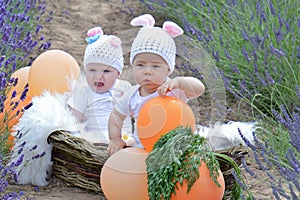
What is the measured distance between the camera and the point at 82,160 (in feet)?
11.2

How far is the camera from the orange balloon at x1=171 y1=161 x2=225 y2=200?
9.69ft

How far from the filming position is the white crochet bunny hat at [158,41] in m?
3.18

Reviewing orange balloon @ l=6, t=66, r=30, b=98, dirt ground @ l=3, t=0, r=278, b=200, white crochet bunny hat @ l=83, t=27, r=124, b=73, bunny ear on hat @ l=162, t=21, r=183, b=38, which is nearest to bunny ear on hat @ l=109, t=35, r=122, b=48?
white crochet bunny hat @ l=83, t=27, r=124, b=73

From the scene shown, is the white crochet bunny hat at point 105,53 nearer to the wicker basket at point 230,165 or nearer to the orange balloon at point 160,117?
the orange balloon at point 160,117

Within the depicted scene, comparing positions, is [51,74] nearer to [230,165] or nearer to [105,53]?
[105,53]

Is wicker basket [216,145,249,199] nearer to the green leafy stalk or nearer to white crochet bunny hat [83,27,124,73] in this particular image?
the green leafy stalk

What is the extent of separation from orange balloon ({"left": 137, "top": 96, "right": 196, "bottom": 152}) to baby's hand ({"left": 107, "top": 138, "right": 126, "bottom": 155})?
194mm

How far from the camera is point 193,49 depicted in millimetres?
3371

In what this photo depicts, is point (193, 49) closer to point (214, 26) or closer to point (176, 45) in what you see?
point (176, 45)

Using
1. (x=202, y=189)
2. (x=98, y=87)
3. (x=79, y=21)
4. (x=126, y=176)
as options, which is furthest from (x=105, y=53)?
(x=79, y=21)

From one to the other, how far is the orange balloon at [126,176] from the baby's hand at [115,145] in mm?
111

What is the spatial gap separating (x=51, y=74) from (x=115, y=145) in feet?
2.74

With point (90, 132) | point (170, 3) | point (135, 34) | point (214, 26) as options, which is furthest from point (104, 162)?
point (170, 3)

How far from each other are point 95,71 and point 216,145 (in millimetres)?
797
